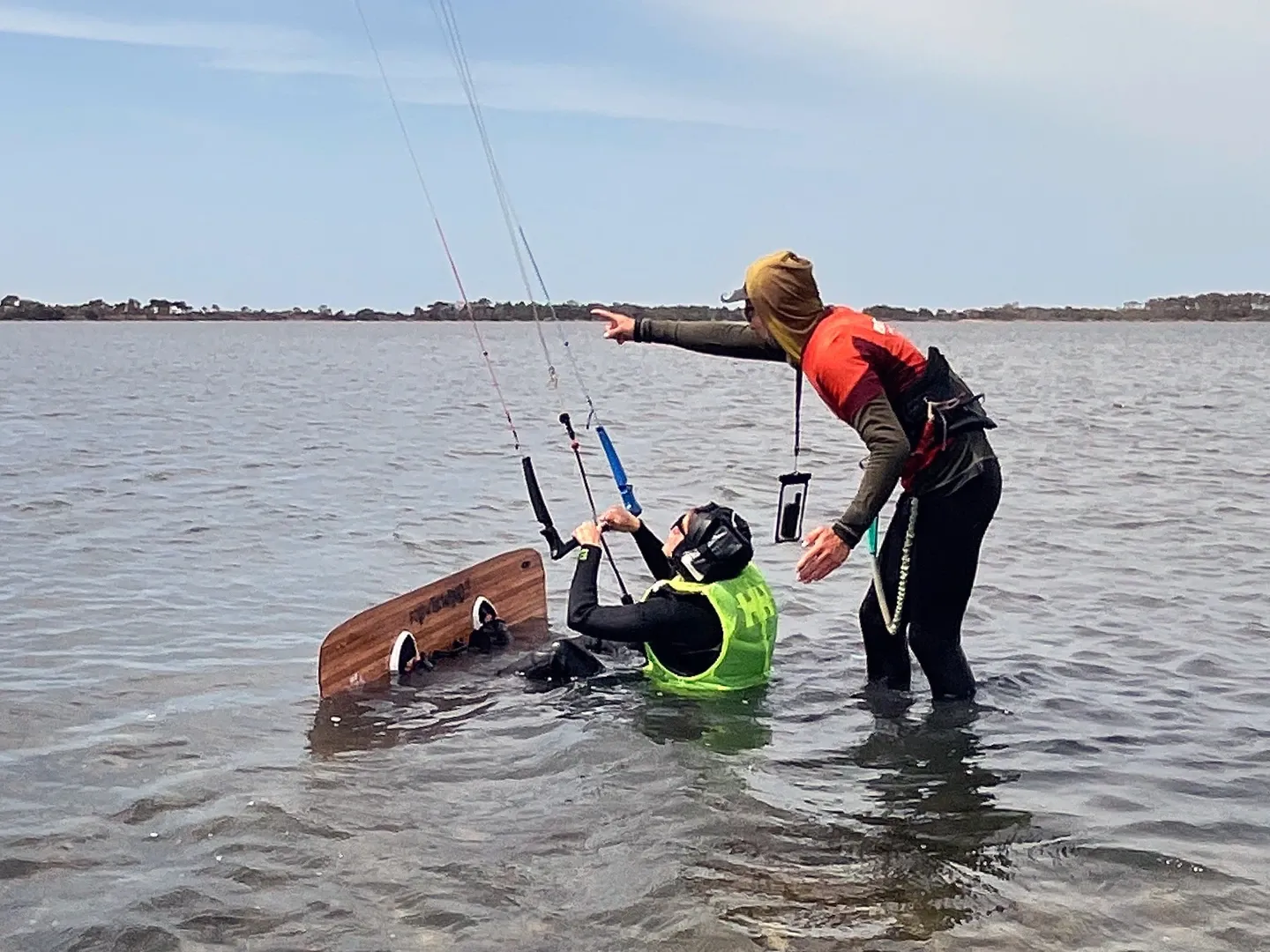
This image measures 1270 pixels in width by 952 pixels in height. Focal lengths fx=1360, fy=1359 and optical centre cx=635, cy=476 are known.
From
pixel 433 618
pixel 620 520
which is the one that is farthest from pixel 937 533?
pixel 433 618

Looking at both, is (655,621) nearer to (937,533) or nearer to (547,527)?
(547,527)

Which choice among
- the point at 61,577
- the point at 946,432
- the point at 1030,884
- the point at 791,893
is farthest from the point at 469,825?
the point at 61,577

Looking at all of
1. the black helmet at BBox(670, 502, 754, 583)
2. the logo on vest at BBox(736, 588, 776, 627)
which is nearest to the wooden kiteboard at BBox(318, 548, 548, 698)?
the black helmet at BBox(670, 502, 754, 583)

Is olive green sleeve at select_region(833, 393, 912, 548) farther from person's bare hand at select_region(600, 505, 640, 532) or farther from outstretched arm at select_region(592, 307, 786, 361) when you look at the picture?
person's bare hand at select_region(600, 505, 640, 532)

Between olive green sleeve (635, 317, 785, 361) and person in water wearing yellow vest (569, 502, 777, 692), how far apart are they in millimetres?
903

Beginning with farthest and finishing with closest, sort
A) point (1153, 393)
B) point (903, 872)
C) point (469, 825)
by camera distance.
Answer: point (1153, 393)
point (469, 825)
point (903, 872)

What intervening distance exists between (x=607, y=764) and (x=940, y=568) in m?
1.91

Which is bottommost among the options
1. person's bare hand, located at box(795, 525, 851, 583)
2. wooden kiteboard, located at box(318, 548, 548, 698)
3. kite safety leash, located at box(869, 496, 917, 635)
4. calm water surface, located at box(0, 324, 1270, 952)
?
calm water surface, located at box(0, 324, 1270, 952)

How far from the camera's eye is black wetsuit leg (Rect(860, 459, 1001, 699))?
6480mm

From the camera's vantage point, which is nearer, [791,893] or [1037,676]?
[791,893]

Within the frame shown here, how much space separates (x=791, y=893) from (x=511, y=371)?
49.7 metres

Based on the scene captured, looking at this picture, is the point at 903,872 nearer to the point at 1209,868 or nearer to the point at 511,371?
the point at 1209,868

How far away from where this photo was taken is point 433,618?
8.77 m

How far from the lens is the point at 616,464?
7.98 m
